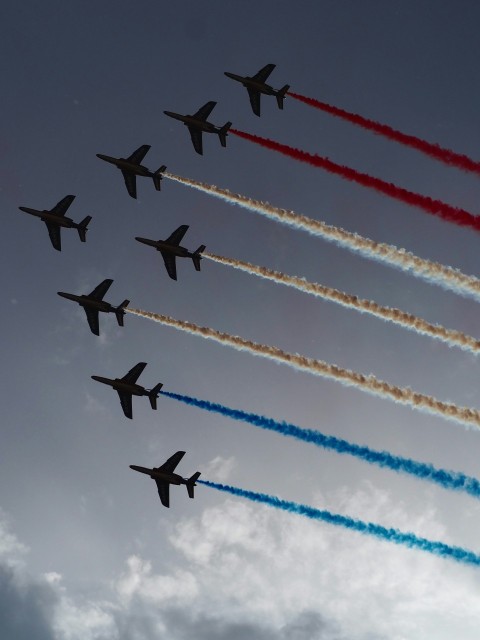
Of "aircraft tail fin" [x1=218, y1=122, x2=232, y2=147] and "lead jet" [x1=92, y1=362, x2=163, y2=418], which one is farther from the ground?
"aircraft tail fin" [x1=218, y1=122, x2=232, y2=147]

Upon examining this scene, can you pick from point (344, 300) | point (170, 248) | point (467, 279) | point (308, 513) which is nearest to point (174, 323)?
point (170, 248)

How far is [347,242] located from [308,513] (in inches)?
1168

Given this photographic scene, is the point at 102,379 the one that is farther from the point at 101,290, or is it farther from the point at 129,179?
the point at 129,179

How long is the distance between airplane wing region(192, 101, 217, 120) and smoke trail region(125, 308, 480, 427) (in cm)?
2915

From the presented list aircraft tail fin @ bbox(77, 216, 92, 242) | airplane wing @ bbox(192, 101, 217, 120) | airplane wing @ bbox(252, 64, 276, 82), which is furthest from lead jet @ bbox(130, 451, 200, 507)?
airplane wing @ bbox(252, 64, 276, 82)

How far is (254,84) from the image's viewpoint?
93.0 meters

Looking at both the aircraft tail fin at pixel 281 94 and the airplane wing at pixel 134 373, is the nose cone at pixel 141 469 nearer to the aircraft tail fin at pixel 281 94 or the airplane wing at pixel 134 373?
the airplane wing at pixel 134 373

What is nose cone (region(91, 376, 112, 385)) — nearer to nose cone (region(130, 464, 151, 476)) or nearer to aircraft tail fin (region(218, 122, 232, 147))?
nose cone (region(130, 464, 151, 476))

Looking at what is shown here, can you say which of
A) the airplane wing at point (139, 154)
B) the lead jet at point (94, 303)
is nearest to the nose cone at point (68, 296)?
the lead jet at point (94, 303)

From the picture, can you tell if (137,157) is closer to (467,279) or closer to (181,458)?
(181,458)

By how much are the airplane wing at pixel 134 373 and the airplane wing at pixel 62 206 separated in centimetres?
2480

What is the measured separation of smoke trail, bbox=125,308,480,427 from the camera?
6471 centimetres

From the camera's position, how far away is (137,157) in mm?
100625

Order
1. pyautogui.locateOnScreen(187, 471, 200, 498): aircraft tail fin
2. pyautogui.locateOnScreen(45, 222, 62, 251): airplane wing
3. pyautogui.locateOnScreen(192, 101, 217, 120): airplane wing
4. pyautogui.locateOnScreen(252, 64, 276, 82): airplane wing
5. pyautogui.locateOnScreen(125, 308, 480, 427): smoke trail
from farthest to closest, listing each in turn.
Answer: pyautogui.locateOnScreen(45, 222, 62, 251): airplane wing → pyautogui.locateOnScreen(192, 101, 217, 120): airplane wing → pyautogui.locateOnScreen(252, 64, 276, 82): airplane wing → pyautogui.locateOnScreen(187, 471, 200, 498): aircraft tail fin → pyautogui.locateOnScreen(125, 308, 480, 427): smoke trail
